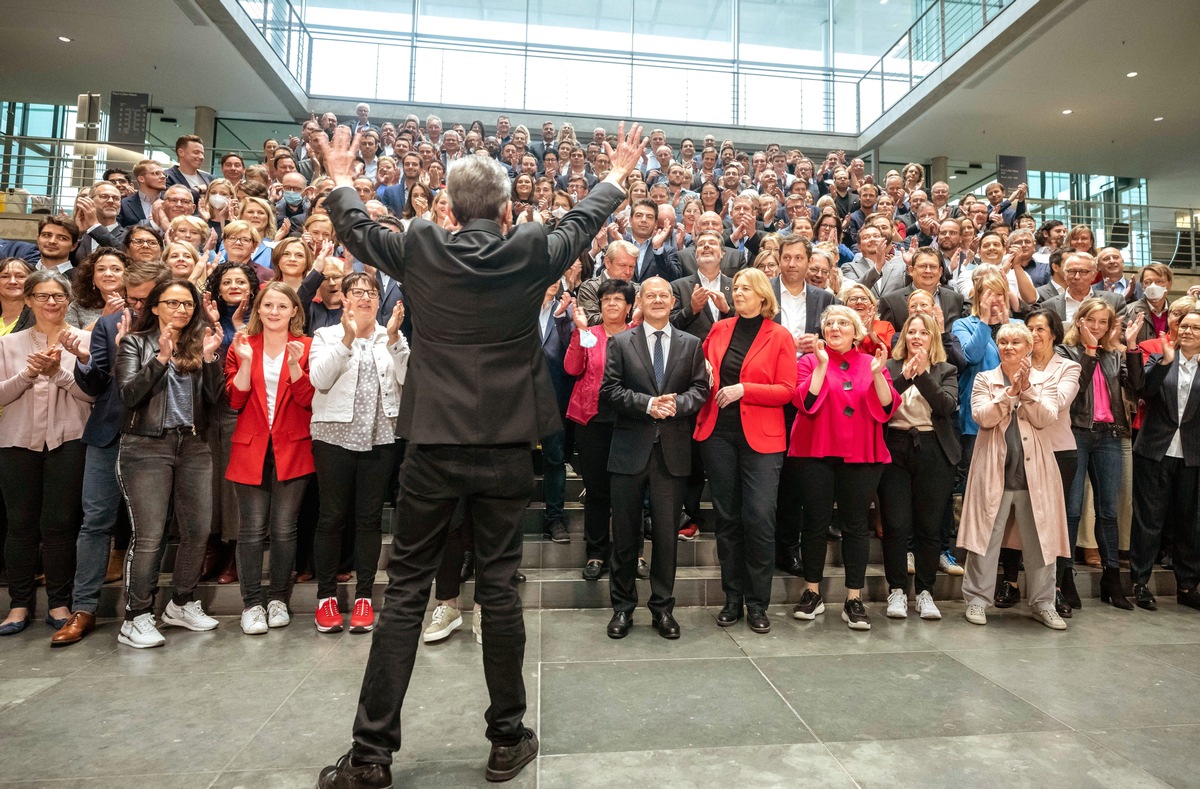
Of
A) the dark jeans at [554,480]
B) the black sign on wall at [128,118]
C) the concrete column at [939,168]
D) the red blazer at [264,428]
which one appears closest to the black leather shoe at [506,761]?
the red blazer at [264,428]

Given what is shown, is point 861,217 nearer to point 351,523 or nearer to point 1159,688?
point 1159,688

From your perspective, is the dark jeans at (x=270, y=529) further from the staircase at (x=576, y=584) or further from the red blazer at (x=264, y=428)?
the staircase at (x=576, y=584)

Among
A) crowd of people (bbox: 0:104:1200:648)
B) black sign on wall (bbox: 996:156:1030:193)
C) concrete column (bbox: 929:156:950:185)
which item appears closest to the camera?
crowd of people (bbox: 0:104:1200:648)

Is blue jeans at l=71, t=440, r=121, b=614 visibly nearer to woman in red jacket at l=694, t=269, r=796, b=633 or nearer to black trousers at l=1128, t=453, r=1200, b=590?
woman in red jacket at l=694, t=269, r=796, b=633

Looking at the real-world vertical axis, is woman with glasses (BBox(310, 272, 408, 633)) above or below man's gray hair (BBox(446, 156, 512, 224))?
below

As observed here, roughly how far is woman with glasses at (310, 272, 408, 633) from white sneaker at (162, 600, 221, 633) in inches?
21.9

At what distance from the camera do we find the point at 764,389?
363 cm

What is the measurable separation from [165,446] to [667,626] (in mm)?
2703

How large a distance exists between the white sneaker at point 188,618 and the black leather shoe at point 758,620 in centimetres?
281

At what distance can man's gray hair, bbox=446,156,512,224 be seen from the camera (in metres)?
2.20

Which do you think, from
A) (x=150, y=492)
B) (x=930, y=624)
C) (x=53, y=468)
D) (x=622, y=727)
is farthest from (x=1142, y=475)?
(x=53, y=468)

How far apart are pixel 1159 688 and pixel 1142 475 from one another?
1.90m

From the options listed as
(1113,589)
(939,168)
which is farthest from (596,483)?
(939,168)

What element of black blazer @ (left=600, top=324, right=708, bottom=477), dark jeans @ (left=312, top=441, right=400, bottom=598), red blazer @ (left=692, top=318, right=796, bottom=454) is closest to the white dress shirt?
red blazer @ (left=692, top=318, right=796, bottom=454)
